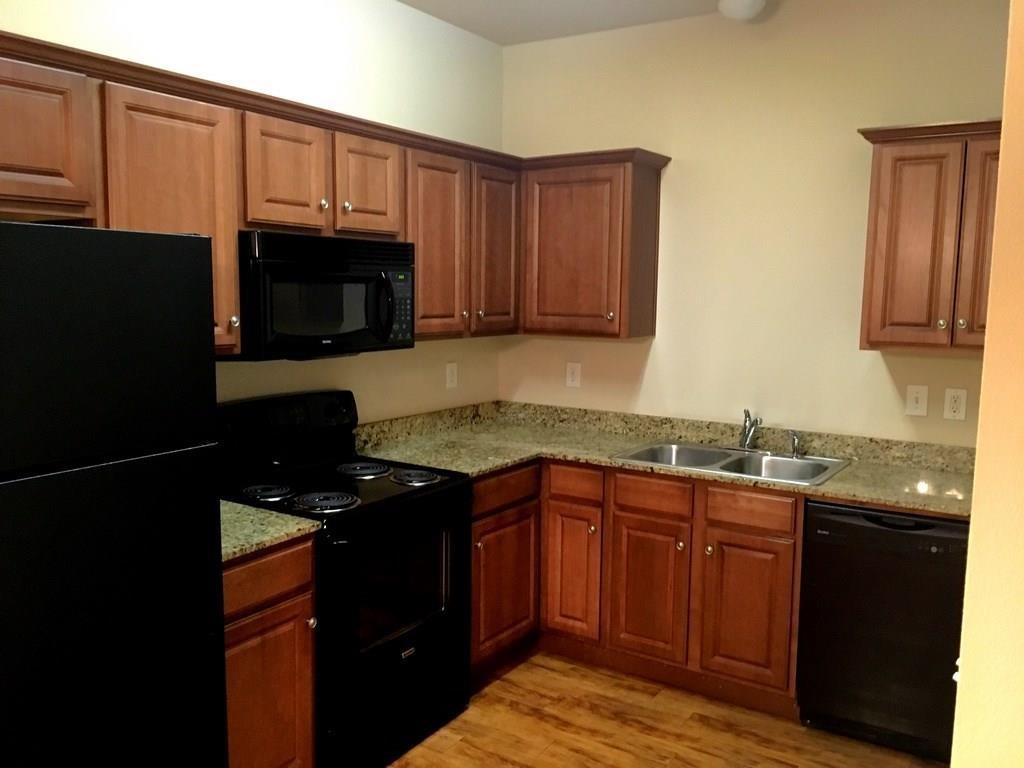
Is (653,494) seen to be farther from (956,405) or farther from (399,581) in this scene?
(956,405)

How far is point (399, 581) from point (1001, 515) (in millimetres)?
2086

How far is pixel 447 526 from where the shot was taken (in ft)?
9.37

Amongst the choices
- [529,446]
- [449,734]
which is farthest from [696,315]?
[449,734]

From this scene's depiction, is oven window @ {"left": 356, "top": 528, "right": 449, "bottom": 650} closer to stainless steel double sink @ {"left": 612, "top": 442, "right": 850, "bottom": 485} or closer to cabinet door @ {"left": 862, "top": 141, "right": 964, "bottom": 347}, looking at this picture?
stainless steel double sink @ {"left": 612, "top": 442, "right": 850, "bottom": 485}

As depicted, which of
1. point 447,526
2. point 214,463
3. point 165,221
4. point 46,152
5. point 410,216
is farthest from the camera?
point 410,216

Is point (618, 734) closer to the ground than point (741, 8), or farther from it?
closer to the ground

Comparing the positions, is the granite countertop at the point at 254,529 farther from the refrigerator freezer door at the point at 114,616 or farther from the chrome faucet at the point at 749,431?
the chrome faucet at the point at 749,431

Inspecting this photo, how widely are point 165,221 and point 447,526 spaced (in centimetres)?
134

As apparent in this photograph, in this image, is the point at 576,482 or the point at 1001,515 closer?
the point at 1001,515

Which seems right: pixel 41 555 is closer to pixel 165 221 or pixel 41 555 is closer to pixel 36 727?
pixel 36 727

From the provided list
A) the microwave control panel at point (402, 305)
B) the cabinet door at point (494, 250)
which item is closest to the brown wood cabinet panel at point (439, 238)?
the cabinet door at point (494, 250)

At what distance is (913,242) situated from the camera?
9.25 feet

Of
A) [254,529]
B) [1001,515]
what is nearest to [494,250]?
[254,529]

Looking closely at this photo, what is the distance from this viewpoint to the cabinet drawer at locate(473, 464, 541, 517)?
3.10 meters
